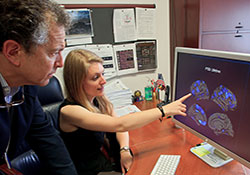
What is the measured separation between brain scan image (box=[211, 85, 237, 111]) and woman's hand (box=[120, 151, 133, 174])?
22.3 inches

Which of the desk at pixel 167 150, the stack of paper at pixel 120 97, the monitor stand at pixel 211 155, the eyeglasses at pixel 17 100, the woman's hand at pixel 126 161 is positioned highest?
the eyeglasses at pixel 17 100

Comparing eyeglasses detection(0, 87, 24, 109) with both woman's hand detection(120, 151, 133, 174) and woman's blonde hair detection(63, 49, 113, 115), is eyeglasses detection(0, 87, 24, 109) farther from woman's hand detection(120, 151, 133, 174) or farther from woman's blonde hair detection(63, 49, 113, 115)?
woman's hand detection(120, 151, 133, 174)

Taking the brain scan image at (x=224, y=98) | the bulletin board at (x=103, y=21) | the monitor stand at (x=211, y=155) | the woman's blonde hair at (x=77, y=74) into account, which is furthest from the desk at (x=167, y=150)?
the bulletin board at (x=103, y=21)

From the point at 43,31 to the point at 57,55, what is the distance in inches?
4.6

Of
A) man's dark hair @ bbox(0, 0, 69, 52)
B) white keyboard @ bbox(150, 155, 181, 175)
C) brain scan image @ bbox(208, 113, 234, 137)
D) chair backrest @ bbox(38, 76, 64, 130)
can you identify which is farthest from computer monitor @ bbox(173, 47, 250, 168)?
chair backrest @ bbox(38, 76, 64, 130)

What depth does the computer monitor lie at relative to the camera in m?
0.75

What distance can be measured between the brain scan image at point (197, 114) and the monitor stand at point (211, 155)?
0.47 feet

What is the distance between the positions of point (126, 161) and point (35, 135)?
52 centimetres

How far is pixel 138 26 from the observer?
79.3 inches

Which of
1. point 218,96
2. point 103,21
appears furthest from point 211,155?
point 103,21

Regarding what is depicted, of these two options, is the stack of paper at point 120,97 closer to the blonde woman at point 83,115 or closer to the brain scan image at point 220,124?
the blonde woman at point 83,115

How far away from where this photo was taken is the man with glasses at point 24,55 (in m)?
0.56

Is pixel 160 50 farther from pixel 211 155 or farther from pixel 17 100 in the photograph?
pixel 17 100

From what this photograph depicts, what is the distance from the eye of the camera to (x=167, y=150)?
3.42ft
